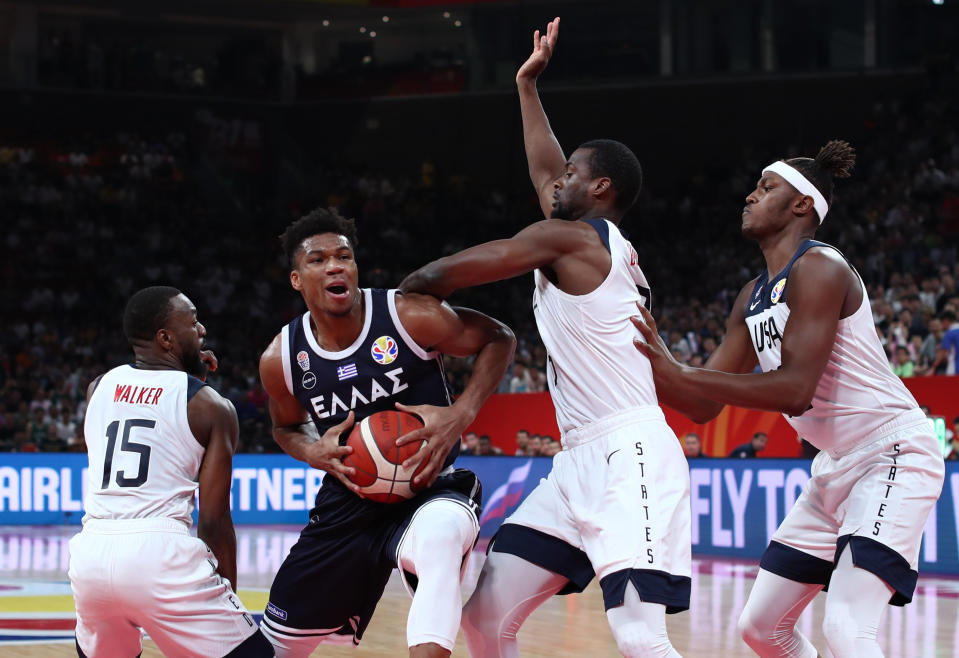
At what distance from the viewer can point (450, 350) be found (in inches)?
181

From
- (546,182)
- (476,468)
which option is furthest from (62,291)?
(546,182)

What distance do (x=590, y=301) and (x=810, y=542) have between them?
1.26m

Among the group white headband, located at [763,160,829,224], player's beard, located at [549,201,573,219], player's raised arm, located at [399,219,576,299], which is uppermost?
white headband, located at [763,160,829,224]

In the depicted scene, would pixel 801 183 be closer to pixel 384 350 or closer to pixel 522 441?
pixel 384 350

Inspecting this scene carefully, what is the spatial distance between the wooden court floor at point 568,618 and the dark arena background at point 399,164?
88.5 inches

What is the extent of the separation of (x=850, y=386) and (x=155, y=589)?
260cm

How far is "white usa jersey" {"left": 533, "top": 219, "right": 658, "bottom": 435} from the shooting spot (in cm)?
424

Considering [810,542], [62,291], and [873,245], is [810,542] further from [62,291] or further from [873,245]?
[62,291]

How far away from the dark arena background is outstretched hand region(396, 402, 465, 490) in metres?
8.61

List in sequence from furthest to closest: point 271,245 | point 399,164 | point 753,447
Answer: point 399,164, point 271,245, point 753,447

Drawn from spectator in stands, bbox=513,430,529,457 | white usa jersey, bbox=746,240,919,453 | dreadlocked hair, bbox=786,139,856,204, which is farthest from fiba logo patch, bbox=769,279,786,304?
spectator in stands, bbox=513,430,529,457

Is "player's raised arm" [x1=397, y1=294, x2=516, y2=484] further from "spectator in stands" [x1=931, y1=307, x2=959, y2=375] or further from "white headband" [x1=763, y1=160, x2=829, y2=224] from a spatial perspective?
"spectator in stands" [x1=931, y1=307, x2=959, y2=375]

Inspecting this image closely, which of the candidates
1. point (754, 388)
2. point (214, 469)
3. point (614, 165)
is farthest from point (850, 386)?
point (214, 469)

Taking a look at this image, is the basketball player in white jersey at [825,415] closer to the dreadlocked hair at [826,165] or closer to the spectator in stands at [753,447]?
the dreadlocked hair at [826,165]
